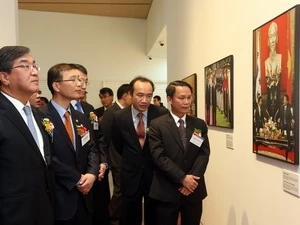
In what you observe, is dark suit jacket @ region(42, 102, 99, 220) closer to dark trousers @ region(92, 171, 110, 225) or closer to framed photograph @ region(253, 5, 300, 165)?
dark trousers @ region(92, 171, 110, 225)

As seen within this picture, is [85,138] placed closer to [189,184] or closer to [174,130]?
[174,130]

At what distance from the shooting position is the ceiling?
21.3 feet

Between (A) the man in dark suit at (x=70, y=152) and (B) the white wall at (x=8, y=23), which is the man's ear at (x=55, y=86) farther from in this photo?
(B) the white wall at (x=8, y=23)

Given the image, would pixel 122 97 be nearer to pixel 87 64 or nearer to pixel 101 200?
pixel 101 200

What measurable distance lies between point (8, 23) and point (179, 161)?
2536 mm

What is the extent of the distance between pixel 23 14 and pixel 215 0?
5.55m

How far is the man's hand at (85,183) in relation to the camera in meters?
2.04

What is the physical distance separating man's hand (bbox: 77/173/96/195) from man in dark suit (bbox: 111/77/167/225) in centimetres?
55

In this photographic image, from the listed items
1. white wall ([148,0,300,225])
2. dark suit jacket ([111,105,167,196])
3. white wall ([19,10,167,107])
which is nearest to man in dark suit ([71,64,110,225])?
dark suit jacket ([111,105,167,196])

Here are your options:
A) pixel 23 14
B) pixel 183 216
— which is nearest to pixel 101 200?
pixel 183 216

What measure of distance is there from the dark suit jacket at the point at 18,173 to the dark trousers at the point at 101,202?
1.48 metres

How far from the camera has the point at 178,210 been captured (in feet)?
7.52

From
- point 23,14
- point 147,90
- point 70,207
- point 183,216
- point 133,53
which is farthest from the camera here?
point 133,53

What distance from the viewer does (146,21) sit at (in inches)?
305
